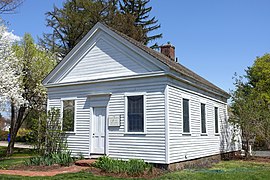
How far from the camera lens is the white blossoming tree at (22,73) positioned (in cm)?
1920


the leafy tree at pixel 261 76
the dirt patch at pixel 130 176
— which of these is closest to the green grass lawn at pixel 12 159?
the dirt patch at pixel 130 176

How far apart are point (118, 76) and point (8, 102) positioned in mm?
10948

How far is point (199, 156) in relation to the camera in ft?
47.4

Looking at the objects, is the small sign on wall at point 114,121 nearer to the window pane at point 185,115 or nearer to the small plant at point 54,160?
the small plant at point 54,160

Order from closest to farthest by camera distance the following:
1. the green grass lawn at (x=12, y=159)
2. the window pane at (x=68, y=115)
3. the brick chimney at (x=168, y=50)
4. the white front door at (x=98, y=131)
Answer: the white front door at (x=98, y=131) → the green grass lawn at (x=12, y=159) → the window pane at (x=68, y=115) → the brick chimney at (x=168, y=50)

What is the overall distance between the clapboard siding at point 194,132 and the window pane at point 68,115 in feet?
17.6

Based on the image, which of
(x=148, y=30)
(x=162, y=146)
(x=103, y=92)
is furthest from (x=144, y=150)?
(x=148, y=30)

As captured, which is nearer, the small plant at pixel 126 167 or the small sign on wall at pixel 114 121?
the small plant at pixel 126 167

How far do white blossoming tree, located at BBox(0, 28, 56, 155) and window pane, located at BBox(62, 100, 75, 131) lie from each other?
6119 mm

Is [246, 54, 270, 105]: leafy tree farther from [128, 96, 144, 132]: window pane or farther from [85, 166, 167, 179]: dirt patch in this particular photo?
[85, 166, 167, 179]: dirt patch

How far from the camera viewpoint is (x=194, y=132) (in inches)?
557

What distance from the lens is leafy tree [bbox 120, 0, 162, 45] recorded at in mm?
37375

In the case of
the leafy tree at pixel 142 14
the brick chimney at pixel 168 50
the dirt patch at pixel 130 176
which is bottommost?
the dirt patch at pixel 130 176

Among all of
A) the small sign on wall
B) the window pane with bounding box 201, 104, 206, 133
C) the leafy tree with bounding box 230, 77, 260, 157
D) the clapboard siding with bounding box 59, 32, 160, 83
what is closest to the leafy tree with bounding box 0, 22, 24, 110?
the clapboard siding with bounding box 59, 32, 160, 83
